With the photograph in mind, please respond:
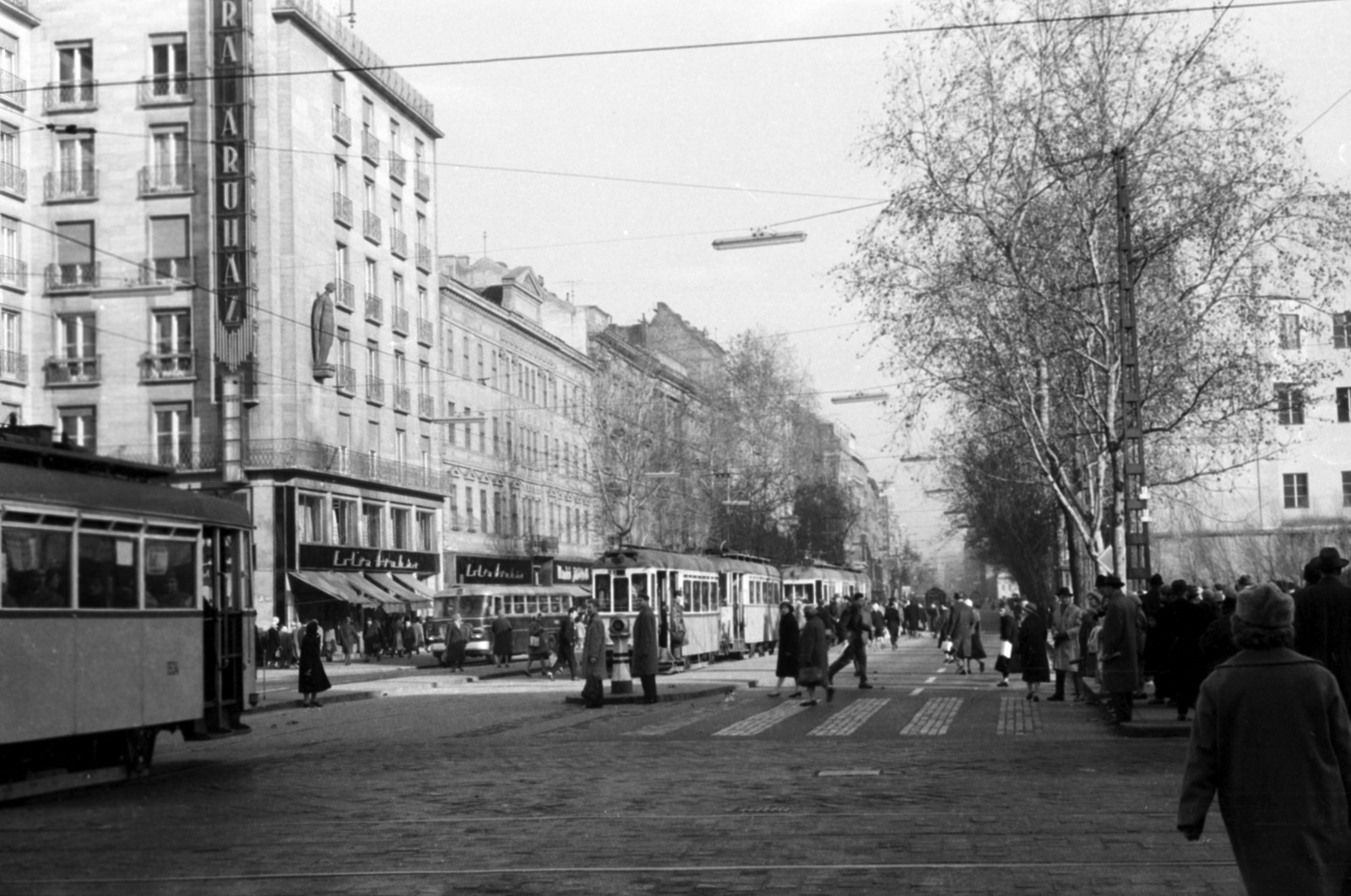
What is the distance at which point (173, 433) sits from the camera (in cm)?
2600

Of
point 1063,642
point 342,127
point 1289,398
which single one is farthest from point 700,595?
point 1063,642

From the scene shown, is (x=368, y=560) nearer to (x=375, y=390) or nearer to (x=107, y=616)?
(x=375, y=390)

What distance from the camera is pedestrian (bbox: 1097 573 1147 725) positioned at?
20.1 m

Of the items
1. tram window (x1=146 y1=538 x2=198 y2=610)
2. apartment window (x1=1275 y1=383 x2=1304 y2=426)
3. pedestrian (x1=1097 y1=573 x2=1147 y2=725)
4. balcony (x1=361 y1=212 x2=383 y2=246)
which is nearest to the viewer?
tram window (x1=146 y1=538 x2=198 y2=610)

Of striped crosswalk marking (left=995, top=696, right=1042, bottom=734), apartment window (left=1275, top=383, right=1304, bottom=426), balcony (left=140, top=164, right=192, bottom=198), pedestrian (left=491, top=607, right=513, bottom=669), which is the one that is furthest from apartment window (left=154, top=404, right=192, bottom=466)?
apartment window (left=1275, top=383, right=1304, bottom=426)

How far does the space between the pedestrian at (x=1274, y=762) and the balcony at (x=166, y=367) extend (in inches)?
886

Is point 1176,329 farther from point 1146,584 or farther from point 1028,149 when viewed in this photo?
point 1146,584

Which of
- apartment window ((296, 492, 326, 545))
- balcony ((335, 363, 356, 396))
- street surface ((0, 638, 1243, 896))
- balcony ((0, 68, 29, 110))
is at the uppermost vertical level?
balcony ((0, 68, 29, 110))

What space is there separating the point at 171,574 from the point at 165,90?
40.8 feet

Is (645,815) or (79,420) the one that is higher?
(79,420)

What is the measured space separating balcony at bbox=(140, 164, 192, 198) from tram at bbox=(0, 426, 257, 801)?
11.4 m

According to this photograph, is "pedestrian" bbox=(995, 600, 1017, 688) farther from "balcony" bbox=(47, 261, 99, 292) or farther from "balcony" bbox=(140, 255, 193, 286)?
"balcony" bbox=(47, 261, 99, 292)

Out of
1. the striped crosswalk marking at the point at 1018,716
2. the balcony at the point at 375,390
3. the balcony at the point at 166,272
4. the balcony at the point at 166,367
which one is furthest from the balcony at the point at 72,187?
the balcony at the point at 375,390

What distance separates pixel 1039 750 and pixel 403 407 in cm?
4533
